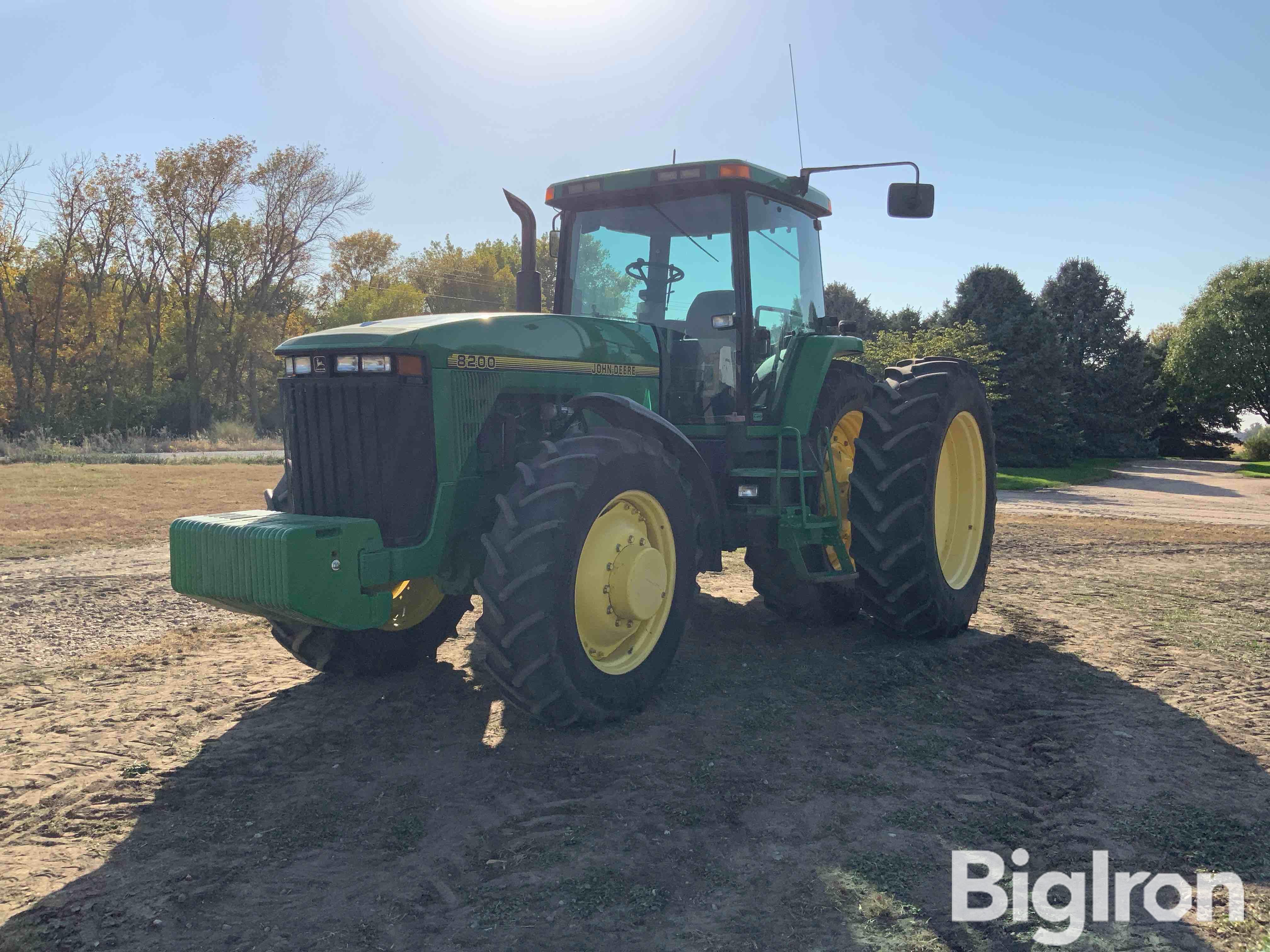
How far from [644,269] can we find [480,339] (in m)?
1.70

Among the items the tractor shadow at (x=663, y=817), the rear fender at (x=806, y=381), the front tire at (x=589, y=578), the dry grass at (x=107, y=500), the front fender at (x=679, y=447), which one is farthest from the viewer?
the dry grass at (x=107, y=500)

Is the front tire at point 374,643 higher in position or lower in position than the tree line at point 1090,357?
lower

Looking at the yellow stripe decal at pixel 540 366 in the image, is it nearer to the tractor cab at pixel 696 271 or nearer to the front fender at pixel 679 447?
the front fender at pixel 679 447

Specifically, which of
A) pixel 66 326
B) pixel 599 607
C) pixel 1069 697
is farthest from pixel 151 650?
pixel 66 326

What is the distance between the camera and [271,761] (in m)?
4.08

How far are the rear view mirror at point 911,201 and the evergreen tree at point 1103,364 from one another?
3075cm

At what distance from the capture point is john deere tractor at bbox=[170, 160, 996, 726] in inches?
157

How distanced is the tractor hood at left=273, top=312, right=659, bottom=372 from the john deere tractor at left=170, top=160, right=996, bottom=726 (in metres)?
0.01

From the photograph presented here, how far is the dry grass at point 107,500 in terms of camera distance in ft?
33.8

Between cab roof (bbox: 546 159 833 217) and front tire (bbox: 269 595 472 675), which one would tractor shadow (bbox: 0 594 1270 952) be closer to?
front tire (bbox: 269 595 472 675)

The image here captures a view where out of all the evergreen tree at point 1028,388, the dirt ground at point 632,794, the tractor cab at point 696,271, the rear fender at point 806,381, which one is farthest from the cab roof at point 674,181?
the evergreen tree at point 1028,388

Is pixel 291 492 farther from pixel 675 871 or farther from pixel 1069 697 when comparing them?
pixel 1069 697

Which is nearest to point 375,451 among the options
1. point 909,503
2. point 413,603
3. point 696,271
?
point 413,603

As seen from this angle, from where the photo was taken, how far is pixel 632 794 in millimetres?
3672
